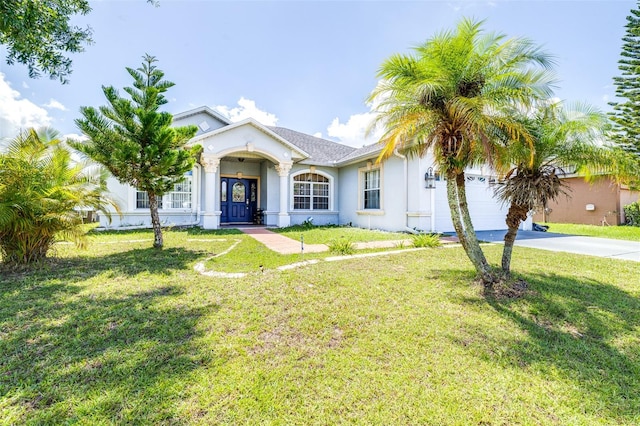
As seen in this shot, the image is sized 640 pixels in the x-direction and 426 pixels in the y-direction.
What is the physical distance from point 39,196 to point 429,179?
11728 millimetres

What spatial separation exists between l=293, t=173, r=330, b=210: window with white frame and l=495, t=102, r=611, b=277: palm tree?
11763 mm

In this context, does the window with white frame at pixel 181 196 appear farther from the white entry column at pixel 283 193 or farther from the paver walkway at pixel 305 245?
the paver walkway at pixel 305 245

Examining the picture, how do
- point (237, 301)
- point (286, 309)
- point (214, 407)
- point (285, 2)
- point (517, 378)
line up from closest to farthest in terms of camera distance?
point (214, 407)
point (517, 378)
point (286, 309)
point (237, 301)
point (285, 2)

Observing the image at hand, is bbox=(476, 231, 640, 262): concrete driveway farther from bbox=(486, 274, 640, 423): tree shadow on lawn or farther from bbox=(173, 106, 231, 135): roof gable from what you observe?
bbox=(173, 106, 231, 135): roof gable

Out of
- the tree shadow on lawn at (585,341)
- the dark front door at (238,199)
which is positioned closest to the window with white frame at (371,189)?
the dark front door at (238,199)

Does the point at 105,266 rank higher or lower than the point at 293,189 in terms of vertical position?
lower

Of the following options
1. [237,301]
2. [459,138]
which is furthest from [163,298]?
[459,138]

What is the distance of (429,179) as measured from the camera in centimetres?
1186

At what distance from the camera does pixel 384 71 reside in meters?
5.32

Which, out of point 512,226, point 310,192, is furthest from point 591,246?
point 310,192

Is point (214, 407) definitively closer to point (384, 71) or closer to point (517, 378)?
point (517, 378)

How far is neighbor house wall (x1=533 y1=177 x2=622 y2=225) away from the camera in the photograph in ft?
59.4

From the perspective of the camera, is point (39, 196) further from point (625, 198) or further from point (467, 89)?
point (625, 198)

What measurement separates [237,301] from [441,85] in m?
4.88
